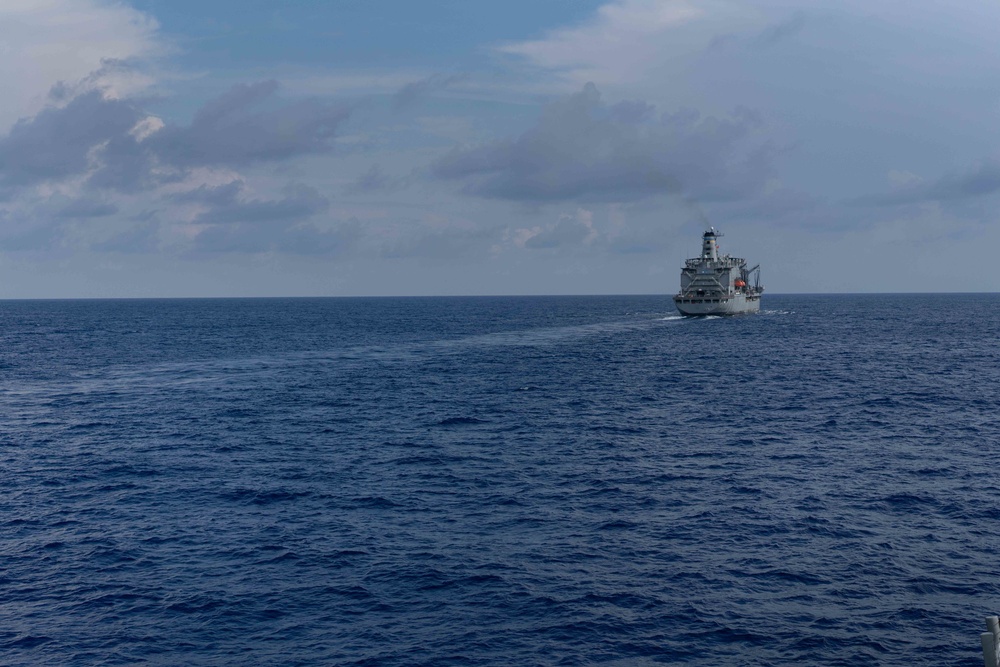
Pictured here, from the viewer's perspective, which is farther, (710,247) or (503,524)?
(710,247)

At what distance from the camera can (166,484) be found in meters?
48.5

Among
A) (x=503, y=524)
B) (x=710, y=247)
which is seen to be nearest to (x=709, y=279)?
(x=710, y=247)

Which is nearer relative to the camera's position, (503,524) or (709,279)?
(503,524)

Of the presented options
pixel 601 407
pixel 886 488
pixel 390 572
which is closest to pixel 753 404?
pixel 601 407

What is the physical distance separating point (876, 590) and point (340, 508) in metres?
26.8

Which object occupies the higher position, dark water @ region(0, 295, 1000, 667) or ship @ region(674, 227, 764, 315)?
ship @ region(674, 227, 764, 315)

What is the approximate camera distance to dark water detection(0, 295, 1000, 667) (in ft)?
93.5

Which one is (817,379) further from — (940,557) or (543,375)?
(940,557)

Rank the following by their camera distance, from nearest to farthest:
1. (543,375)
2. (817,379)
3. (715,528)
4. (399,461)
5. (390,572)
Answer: (390,572) < (715,528) < (399,461) < (817,379) < (543,375)

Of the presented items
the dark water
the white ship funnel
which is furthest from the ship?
the dark water

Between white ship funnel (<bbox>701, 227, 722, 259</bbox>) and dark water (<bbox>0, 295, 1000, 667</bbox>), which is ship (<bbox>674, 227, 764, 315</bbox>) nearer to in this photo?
white ship funnel (<bbox>701, 227, 722, 259</bbox>)

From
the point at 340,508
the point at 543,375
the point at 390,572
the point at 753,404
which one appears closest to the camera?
the point at 390,572

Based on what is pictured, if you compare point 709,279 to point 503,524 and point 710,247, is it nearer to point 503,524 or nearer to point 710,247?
point 710,247

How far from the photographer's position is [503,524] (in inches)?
1582
